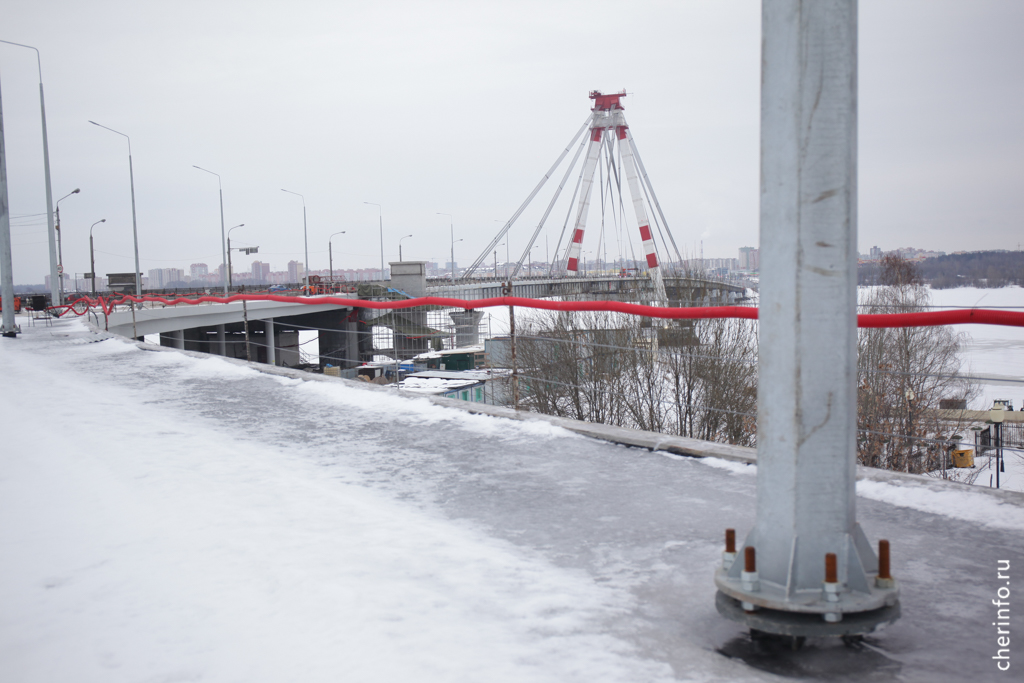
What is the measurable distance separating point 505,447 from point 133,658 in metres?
2.81

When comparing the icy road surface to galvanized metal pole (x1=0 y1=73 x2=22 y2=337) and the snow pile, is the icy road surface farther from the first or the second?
galvanized metal pole (x1=0 y1=73 x2=22 y2=337)

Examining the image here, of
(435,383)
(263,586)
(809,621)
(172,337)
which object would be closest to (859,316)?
(809,621)

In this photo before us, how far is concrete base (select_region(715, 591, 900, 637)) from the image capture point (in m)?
2.11

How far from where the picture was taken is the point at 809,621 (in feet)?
7.08

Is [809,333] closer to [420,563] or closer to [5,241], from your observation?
[420,563]

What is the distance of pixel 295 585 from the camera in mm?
2643

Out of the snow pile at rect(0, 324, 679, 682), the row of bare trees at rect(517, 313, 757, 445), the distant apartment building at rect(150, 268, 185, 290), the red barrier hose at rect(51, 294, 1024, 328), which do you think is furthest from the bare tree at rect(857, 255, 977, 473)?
the distant apartment building at rect(150, 268, 185, 290)

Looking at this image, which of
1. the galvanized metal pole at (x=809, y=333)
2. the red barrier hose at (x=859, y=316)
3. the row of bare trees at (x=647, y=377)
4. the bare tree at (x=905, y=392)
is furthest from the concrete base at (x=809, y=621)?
the bare tree at (x=905, y=392)

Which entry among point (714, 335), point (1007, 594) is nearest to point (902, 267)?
point (714, 335)

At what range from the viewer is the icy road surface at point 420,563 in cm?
214

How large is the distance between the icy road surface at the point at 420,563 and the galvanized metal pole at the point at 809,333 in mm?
191

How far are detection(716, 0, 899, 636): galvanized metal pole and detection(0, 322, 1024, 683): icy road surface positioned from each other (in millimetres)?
191

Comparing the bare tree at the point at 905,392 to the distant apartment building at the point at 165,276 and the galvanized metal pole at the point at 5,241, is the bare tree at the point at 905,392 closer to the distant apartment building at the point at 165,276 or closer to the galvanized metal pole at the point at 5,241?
the galvanized metal pole at the point at 5,241

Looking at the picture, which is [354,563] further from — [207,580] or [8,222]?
[8,222]
